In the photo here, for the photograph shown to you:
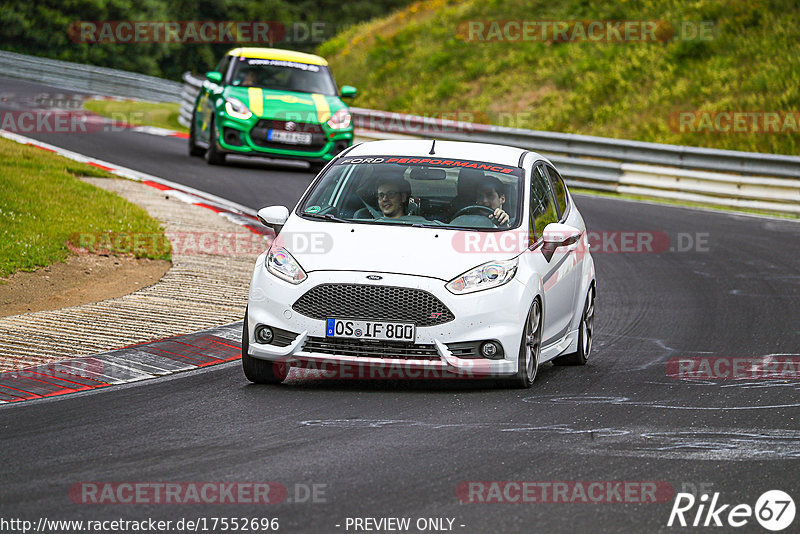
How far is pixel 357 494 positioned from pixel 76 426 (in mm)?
2008

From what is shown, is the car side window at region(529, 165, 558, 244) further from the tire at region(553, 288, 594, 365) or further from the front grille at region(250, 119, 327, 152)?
the front grille at region(250, 119, 327, 152)

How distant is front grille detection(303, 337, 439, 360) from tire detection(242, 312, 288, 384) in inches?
18.9

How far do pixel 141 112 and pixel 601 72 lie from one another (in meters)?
11.8

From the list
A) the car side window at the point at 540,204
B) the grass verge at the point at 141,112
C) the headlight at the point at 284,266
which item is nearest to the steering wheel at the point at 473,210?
the car side window at the point at 540,204

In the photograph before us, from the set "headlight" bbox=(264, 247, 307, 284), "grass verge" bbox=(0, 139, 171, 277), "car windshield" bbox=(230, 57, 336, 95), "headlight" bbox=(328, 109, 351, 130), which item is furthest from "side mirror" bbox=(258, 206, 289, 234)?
"car windshield" bbox=(230, 57, 336, 95)

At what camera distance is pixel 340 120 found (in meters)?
A: 21.5

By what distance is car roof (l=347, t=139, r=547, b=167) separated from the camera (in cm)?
959

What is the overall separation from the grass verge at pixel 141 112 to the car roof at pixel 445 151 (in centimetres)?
2012

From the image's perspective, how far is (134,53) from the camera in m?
57.8

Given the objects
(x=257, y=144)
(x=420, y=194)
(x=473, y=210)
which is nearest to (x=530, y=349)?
(x=473, y=210)

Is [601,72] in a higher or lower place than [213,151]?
higher

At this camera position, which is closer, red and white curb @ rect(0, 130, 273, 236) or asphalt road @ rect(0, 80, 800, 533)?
asphalt road @ rect(0, 80, 800, 533)

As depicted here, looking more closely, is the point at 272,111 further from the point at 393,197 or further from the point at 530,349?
the point at 530,349

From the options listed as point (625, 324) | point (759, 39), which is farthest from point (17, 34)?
point (625, 324)
